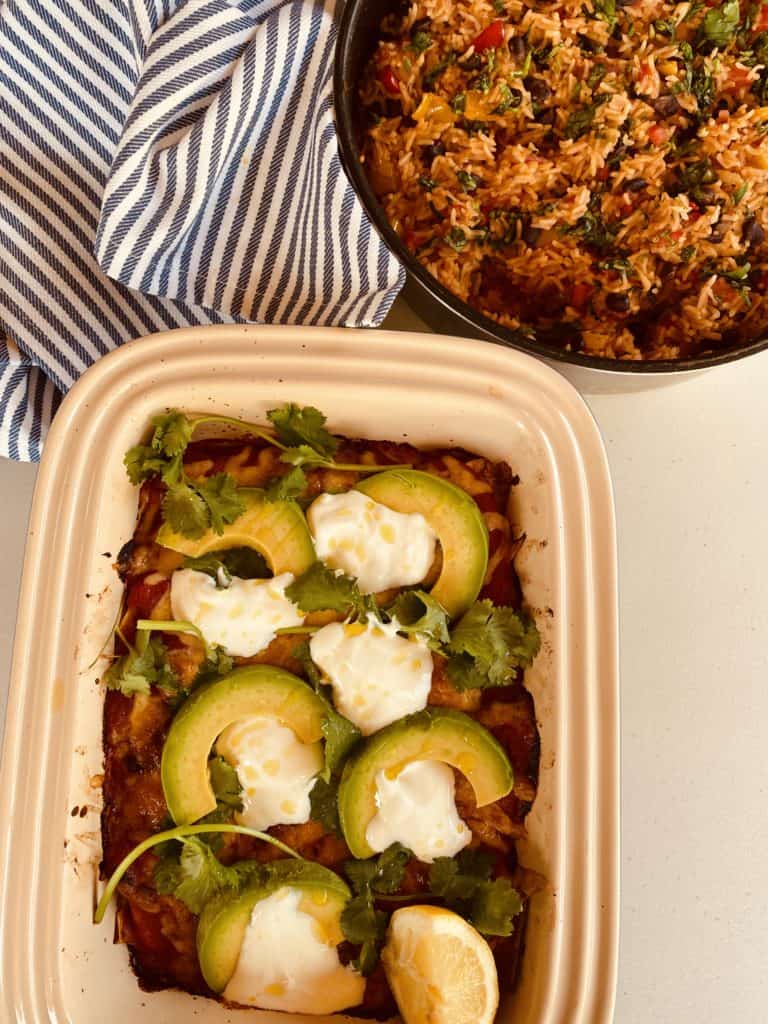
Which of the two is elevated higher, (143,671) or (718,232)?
(718,232)

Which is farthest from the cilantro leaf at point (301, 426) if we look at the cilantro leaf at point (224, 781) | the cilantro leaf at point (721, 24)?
the cilantro leaf at point (721, 24)

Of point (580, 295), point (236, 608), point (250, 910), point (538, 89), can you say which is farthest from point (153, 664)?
point (538, 89)

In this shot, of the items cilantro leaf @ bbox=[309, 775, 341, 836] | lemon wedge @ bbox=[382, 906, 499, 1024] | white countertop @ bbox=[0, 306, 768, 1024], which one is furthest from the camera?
white countertop @ bbox=[0, 306, 768, 1024]

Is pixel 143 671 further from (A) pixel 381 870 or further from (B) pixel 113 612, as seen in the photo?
(A) pixel 381 870

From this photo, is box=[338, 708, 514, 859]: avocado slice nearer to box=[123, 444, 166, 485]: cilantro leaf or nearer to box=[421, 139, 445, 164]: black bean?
box=[123, 444, 166, 485]: cilantro leaf

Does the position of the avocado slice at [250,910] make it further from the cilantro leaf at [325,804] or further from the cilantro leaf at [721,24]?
the cilantro leaf at [721,24]

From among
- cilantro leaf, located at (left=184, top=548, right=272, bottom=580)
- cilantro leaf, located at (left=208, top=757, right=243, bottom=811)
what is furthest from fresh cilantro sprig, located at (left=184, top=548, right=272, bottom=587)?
cilantro leaf, located at (left=208, top=757, right=243, bottom=811)
